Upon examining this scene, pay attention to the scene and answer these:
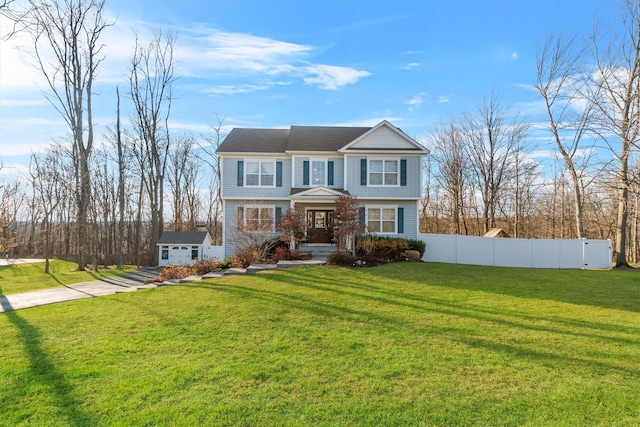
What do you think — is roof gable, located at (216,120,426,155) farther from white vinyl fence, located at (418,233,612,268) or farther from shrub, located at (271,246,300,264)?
shrub, located at (271,246,300,264)

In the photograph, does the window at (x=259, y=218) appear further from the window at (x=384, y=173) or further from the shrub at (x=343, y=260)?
the window at (x=384, y=173)

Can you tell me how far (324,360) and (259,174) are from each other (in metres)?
14.9

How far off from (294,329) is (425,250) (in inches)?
517

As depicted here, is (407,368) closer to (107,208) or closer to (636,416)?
(636,416)

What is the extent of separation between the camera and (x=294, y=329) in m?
7.17

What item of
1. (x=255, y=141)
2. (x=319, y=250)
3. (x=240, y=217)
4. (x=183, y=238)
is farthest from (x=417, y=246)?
(x=183, y=238)

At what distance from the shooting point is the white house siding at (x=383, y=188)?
1900cm

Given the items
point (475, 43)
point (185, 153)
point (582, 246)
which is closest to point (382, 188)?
point (475, 43)

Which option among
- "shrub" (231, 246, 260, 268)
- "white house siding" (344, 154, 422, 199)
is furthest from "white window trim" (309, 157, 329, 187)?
"shrub" (231, 246, 260, 268)

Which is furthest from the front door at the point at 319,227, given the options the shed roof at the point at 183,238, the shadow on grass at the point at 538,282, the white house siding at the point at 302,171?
the shed roof at the point at 183,238

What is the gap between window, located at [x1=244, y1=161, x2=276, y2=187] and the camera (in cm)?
1939

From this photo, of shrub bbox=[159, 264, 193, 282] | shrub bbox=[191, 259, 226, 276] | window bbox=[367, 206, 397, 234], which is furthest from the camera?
window bbox=[367, 206, 397, 234]

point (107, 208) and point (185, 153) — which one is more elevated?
point (185, 153)

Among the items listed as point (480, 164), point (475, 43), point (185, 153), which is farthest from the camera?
point (185, 153)
